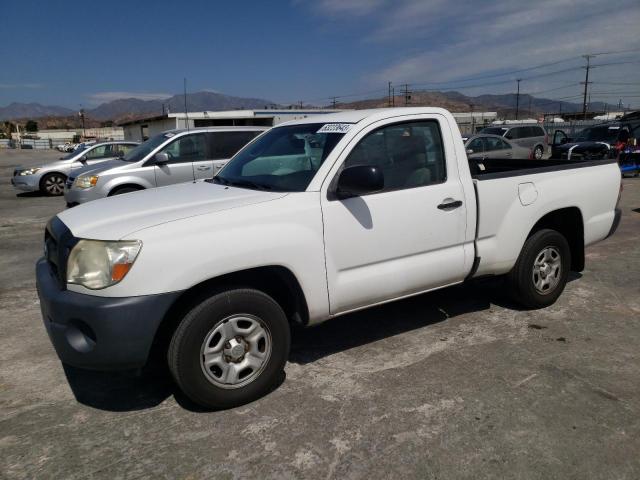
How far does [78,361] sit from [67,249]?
631mm

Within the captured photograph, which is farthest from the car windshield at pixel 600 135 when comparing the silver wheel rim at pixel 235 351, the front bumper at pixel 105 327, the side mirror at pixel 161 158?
the front bumper at pixel 105 327

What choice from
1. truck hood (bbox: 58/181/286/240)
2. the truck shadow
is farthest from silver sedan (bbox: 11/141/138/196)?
the truck shadow

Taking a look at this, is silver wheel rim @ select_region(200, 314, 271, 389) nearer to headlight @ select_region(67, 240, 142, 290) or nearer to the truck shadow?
the truck shadow

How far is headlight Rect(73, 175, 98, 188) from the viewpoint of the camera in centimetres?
911

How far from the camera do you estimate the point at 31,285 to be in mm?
5707

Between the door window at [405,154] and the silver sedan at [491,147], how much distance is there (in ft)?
39.8

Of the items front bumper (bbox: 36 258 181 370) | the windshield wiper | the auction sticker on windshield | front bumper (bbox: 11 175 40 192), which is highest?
the auction sticker on windshield

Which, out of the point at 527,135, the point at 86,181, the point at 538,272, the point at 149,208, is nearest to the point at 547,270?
the point at 538,272

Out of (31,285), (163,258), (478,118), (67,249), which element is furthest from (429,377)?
(478,118)

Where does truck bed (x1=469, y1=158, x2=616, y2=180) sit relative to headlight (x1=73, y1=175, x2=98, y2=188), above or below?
above

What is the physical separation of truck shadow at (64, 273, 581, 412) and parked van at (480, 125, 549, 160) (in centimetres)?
1619

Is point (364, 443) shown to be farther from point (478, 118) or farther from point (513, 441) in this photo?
point (478, 118)

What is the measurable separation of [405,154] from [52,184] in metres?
13.8

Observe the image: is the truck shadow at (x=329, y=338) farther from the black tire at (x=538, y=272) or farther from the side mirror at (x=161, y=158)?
the side mirror at (x=161, y=158)
